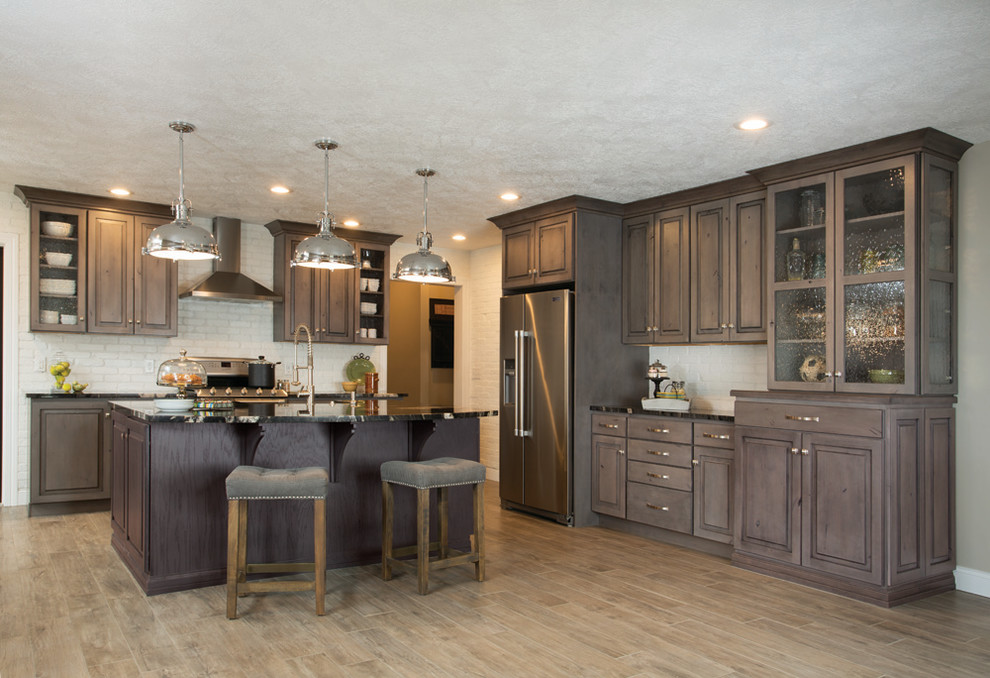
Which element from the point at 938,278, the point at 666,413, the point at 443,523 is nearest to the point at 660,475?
the point at 666,413

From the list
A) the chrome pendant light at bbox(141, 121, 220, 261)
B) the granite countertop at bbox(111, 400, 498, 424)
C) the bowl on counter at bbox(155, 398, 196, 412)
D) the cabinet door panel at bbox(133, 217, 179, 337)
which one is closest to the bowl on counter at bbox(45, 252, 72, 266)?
the cabinet door panel at bbox(133, 217, 179, 337)

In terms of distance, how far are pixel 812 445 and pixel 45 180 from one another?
218 inches

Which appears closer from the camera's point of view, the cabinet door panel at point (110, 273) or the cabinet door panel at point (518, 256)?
the cabinet door panel at point (110, 273)

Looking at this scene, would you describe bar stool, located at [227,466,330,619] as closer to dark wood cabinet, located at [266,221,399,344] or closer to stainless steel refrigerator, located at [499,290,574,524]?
stainless steel refrigerator, located at [499,290,574,524]

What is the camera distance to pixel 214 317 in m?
6.92

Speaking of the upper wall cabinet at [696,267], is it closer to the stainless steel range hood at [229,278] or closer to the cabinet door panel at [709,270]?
the cabinet door panel at [709,270]

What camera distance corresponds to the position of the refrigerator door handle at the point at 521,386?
609 cm

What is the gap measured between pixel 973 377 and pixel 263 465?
3.99 meters

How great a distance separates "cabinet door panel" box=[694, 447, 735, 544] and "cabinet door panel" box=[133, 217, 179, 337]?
4.41 meters

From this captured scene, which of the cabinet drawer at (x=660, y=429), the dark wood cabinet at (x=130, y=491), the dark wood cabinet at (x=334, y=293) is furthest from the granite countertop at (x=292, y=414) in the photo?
the dark wood cabinet at (x=334, y=293)

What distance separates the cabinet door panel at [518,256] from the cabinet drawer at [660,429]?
1.52 metres

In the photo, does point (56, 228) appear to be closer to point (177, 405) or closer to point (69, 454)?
point (69, 454)

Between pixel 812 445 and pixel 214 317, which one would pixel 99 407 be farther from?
pixel 812 445

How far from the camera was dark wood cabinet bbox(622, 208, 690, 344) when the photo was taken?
219 inches
